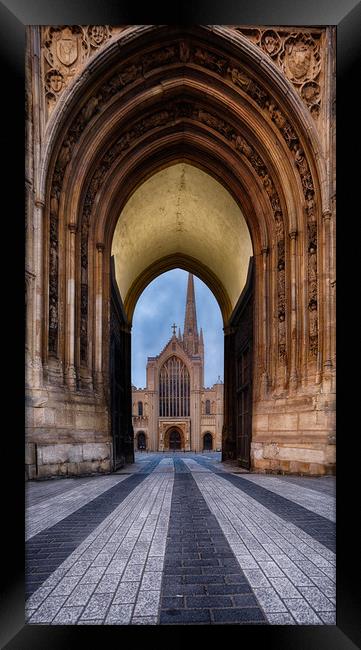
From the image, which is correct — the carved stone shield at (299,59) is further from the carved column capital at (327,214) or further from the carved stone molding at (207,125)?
the carved column capital at (327,214)

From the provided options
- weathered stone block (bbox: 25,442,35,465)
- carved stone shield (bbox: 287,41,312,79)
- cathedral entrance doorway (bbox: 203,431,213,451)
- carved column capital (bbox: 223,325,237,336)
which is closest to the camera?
weathered stone block (bbox: 25,442,35,465)

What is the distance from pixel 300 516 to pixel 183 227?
15.3 m

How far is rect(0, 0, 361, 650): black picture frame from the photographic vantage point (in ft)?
5.50

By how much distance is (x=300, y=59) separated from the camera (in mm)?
9594

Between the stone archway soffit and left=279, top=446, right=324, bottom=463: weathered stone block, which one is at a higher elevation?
the stone archway soffit

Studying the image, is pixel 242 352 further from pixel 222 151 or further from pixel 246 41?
pixel 246 41

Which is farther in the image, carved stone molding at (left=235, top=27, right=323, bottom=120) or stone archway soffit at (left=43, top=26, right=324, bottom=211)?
stone archway soffit at (left=43, top=26, right=324, bottom=211)

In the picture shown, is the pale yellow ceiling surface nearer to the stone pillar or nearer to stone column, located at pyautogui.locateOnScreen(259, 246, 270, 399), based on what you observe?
stone column, located at pyautogui.locateOnScreen(259, 246, 270, 399)

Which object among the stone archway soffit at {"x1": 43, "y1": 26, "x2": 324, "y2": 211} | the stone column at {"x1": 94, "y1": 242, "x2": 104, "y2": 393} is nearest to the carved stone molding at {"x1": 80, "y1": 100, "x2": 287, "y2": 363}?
the stone column at {"x1": 94, "y1": 242, "x2": 104, "y2": 393}

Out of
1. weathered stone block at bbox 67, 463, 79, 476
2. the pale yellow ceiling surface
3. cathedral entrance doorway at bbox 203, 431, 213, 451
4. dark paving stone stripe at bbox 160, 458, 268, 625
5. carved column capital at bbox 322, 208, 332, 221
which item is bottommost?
cathedral entrance doorway at bbox 203, 431, 213, 451

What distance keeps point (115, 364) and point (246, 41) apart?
9.62 meters

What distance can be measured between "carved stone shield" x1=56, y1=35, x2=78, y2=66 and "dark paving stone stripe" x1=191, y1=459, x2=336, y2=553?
956 centimetres
